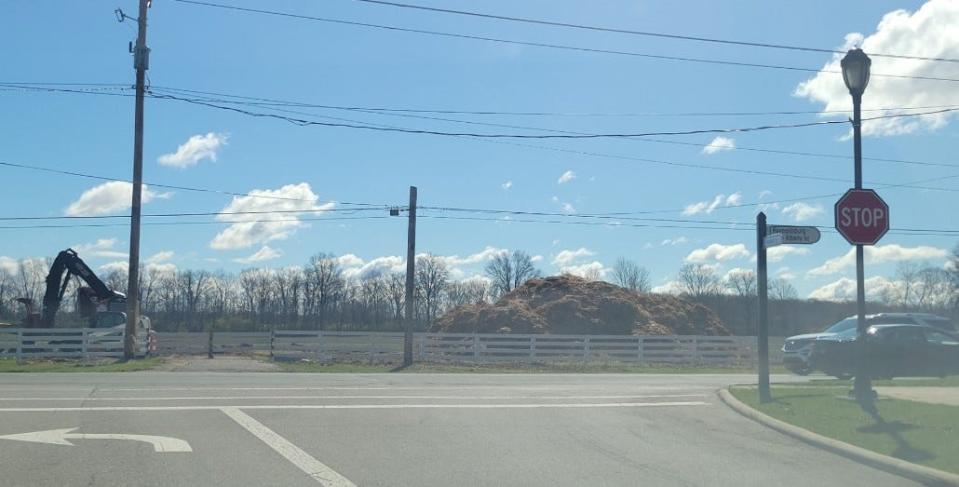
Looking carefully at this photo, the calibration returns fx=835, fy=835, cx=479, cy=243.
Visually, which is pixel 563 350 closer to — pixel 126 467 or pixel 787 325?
pixel 126 467

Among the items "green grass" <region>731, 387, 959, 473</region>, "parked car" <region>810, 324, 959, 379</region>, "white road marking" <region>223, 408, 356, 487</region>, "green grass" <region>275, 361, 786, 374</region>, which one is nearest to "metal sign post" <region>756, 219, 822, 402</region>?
"green grass" <region>731, 387, 959, 473</region>

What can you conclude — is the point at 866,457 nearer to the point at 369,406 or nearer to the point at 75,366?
the point at 369,406

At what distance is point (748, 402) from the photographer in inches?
578

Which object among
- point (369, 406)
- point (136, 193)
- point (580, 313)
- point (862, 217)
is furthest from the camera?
point (580, 313)

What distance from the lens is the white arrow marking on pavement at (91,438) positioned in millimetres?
9836

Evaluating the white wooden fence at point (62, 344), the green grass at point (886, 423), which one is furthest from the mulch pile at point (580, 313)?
the green grass at point (886, 423)

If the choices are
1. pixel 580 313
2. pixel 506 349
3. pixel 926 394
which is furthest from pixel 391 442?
pixel 580 313

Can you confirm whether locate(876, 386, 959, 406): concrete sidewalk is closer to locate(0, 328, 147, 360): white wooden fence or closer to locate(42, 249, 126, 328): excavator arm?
locate(0, 328, 147, 360): white wooden fence

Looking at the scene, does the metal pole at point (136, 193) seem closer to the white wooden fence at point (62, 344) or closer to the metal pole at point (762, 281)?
the white wooden fence at point (62, 344)

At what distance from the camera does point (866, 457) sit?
9.55m

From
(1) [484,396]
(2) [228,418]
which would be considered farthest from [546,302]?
(2) [228,418]

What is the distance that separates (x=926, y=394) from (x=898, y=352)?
5802mm

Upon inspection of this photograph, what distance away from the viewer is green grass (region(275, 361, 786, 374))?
96.3ft

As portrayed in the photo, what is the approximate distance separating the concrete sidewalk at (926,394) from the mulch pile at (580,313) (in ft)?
92.8
